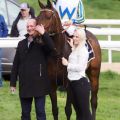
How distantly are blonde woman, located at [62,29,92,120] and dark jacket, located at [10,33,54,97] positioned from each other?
45 cm

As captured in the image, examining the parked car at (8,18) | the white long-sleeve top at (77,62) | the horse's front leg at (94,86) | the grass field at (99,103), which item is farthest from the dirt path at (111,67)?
the white long-sleeve top at (77,62)

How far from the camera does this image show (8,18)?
605 inches

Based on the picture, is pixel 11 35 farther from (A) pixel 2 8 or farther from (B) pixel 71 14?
(B) pixel 71 14

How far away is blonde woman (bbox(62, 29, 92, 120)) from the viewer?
8500 millimetres

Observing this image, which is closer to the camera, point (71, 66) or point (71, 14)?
point (71, 66)

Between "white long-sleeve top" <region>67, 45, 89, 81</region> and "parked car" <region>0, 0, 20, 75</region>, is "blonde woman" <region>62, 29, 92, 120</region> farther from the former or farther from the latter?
"parked car" <region>0, 0, 20, 75</region>

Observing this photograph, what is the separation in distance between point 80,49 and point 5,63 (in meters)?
6.31

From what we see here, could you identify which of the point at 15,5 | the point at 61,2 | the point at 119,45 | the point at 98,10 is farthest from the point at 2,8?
the point at 98,10

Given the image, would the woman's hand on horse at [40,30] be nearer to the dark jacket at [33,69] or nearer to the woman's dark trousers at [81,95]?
the dark jacket at [33,69]

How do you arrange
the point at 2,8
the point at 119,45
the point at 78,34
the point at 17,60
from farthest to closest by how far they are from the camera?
the point at 2,8 → the point at 119,45 → the point at 17,60 → the point at 78,34

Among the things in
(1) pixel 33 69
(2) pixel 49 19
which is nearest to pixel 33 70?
(1) pixel 33 69

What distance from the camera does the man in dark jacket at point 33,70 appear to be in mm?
8898

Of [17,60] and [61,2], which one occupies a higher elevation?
[61,2]

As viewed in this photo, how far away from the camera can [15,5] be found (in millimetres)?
15781
